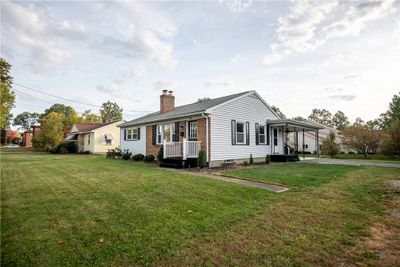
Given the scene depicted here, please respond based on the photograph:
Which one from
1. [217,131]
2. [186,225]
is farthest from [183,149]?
[186,225]

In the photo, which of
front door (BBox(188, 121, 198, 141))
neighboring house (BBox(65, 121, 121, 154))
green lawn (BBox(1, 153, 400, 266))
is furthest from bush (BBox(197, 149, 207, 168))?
neighboring house (BBox(65, 121, 121, 154))

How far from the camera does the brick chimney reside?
1884cm

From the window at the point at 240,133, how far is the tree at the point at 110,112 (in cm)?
5071

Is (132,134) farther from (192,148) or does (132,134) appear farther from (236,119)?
(236,119)

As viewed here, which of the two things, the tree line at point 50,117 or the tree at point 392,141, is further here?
the tree at point 392,141

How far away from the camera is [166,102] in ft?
61.9

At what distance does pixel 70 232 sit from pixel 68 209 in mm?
1359

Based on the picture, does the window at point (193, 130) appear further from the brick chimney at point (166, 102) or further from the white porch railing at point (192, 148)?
the brick chimney at point (166, 102)

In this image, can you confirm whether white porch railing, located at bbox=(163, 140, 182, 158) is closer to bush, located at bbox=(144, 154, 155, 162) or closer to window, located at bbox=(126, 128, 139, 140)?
bush, located at bbox=(144, 154, 155, 162)

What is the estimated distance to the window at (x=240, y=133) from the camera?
14.3 meters

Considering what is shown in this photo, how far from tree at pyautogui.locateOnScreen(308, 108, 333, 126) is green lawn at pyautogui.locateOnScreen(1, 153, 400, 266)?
227 feet

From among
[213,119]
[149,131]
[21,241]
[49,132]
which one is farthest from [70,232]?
[49,132]

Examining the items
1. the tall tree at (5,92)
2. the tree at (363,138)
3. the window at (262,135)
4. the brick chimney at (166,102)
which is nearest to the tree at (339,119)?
the tree at (363,138)

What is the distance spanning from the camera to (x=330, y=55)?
13.6 m
